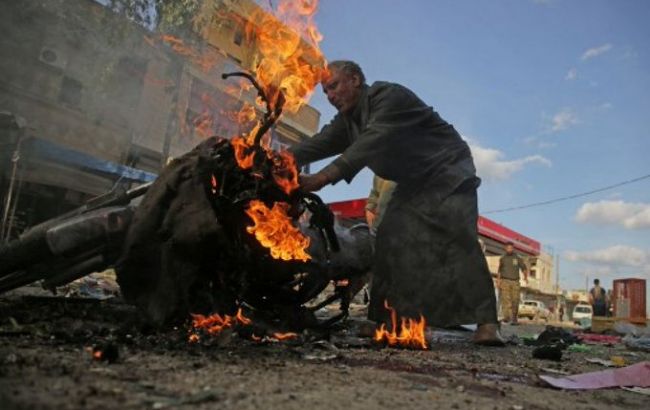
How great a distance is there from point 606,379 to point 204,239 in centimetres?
235

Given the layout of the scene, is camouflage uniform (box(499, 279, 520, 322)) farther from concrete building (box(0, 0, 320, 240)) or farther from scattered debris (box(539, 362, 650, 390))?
scattered debris (box(539, 362, 650, 390))

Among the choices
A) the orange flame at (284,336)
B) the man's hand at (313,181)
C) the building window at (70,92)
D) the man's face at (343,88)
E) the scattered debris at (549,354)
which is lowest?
the orange flame at (284,336)

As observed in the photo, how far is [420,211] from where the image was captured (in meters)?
3.90

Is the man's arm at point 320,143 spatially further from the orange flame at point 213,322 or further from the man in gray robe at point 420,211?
the orange flame at point 213,322

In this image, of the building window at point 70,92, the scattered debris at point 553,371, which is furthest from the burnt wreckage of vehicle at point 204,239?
the building window at point 70,92

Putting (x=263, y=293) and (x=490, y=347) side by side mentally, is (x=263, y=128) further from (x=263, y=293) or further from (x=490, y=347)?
(x=490, y=347)

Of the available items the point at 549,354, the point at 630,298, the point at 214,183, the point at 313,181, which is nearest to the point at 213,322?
the point at 214,183

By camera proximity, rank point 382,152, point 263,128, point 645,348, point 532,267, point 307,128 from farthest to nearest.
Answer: point 532,267
point 307,128
point 645,348
point 382,152
point 263,128

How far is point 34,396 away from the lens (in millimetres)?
1292

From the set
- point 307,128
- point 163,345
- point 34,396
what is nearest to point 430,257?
point 163,345

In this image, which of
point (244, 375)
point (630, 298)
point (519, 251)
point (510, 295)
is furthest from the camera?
point (519, 251)

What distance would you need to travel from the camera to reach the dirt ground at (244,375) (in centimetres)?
144

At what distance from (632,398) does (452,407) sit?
1.26 metres

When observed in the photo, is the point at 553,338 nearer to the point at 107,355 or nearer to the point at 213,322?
the point at 213,322
